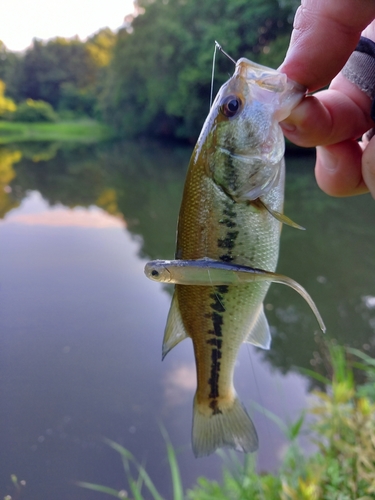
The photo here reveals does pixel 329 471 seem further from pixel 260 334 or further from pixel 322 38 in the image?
pixel 322 38

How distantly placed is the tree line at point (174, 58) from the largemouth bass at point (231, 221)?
1479 centimetres

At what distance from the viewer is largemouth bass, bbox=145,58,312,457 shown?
3.99 ft

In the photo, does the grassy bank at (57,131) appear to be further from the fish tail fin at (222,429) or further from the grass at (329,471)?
the fish tail fin at (222,429)

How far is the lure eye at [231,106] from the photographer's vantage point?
1285mm

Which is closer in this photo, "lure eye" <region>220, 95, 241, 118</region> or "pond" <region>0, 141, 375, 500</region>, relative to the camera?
"lure eye" <region>220, 95, 241, 118</region>

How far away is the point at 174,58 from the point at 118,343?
78.5 feet

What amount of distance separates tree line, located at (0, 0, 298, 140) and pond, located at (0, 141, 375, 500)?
33.1 ft

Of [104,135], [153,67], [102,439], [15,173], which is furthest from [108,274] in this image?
[104,135]

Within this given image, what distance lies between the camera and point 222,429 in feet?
4.47

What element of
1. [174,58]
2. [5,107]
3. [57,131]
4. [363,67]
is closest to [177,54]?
[174,58]

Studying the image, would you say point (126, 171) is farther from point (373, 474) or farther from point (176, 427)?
point (373, 474)

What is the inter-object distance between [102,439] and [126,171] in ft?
49.0

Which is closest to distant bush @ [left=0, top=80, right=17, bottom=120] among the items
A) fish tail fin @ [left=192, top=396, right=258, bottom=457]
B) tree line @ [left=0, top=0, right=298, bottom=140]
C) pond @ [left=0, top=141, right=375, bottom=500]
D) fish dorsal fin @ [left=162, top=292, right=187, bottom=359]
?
tree line @ [left=0, top=0, right=298, bottom=140]

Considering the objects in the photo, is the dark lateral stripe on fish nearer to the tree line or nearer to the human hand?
the human hand
